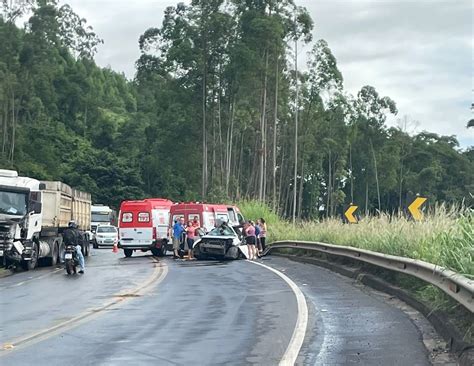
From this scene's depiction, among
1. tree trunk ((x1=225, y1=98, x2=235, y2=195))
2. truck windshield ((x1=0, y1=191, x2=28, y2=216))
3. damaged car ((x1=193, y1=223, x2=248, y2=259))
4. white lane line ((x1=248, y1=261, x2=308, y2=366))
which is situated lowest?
white lane line ((x1=248, y1=261, x2=308, y2=366))

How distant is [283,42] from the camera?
5847 centimetres

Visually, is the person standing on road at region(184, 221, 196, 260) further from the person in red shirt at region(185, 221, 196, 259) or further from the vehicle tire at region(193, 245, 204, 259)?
the vehicle tire at region(193, 245, 204, 259)

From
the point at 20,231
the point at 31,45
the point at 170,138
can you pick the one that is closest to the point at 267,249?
the point at 20,231

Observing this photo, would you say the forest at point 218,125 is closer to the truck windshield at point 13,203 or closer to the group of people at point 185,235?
the group of people at point 185,235

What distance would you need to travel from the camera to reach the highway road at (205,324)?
9672 mm

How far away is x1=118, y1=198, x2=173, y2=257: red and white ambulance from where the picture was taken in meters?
38.0

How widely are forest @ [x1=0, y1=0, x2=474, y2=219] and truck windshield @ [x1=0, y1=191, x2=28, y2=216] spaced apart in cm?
2120

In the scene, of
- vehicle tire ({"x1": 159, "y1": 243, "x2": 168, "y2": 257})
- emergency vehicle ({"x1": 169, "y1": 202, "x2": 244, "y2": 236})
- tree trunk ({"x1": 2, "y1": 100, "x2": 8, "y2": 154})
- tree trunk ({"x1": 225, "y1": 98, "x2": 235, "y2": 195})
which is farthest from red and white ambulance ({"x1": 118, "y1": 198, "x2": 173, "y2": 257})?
tree trunk ({"x1": 2, "y1": 100, "x2": 8, "y2": 154})

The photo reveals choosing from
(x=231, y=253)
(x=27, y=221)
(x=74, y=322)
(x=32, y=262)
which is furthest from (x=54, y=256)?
(x=74, y=322)

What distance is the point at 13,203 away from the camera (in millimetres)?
26328

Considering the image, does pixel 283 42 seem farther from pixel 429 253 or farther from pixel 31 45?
pixel 429 253

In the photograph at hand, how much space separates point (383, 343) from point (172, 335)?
2.83 metres

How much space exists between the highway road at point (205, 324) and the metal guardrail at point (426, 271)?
0.69 meters

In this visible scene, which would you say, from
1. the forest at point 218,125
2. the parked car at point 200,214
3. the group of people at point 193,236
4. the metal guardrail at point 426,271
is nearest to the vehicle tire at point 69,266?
the metal guardrail at point 426,271
